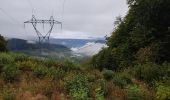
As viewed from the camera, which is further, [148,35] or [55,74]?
[148,35]

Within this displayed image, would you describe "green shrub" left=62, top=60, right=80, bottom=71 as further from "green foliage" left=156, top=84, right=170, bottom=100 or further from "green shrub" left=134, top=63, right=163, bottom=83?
"green foliage" left=156, top=84, right=170, bottom=100

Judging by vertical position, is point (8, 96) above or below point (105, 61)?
above

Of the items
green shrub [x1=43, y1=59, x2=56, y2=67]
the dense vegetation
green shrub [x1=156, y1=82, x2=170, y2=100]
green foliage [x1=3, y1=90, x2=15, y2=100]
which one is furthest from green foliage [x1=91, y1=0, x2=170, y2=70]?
green foliage [x1=3, y1=90, x2=15, y2=100]

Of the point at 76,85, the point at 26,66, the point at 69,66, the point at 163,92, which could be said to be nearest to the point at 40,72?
the point at 26,66

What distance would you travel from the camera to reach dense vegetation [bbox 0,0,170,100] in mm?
19656

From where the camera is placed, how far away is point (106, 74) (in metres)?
27.5

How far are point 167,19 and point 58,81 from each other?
34.9m

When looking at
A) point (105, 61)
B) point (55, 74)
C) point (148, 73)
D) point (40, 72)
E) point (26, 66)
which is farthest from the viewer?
point (105, 61)

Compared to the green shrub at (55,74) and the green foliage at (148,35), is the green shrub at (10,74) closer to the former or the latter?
the green shrub at (55,74)

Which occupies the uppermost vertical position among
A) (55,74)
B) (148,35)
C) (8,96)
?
(148,35)

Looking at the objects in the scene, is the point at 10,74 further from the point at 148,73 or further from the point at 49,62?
the point at 148,73

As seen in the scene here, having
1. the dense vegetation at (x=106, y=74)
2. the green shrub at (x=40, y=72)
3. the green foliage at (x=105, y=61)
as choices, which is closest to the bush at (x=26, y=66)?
the dense vegetation at (x=106, y=74)

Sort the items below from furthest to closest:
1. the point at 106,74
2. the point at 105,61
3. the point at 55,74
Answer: the point at 105,61
the point at 106,74
the point at 55,74

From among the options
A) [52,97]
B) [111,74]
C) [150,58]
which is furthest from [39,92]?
[150,58]
